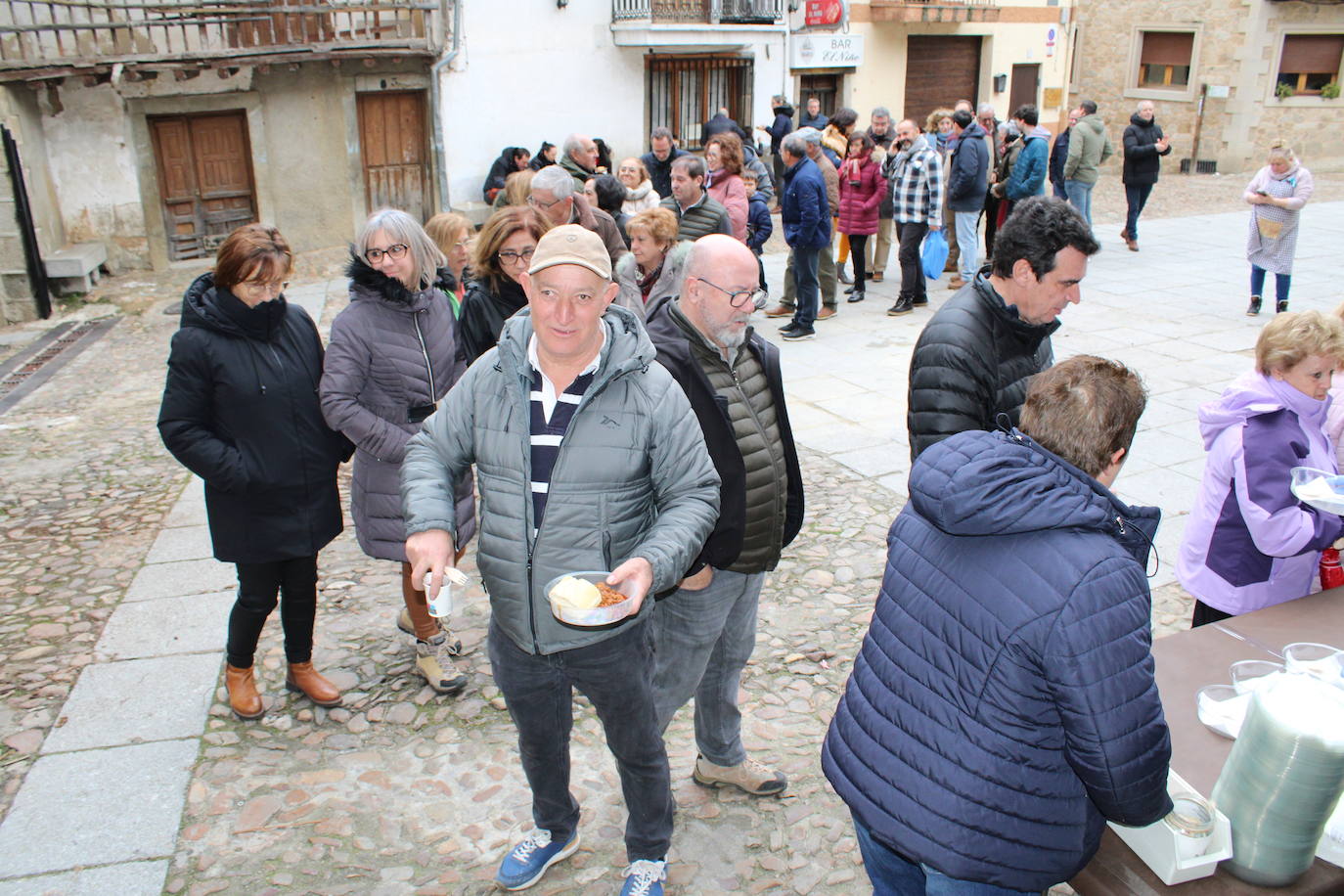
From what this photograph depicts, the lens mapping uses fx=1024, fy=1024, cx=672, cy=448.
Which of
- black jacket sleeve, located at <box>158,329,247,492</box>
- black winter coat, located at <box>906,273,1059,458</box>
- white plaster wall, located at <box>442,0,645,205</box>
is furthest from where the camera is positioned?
white plaster wall, located at <box>442,0,645,205</box>

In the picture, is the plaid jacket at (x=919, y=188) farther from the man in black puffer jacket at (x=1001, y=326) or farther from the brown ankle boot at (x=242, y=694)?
the brown ankle boot at (x=242, y=694)

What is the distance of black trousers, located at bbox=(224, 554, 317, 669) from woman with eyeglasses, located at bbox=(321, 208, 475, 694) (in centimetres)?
27

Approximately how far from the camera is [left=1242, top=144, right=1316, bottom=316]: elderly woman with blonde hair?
909 cm

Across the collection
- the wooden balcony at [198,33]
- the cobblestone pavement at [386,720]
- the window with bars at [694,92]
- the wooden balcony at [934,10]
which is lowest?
the cobblestone pavement at [386,720]

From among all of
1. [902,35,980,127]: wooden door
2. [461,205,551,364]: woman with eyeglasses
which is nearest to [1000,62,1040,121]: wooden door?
[902,35,980,127]: wooden door

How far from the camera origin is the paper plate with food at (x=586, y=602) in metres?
2.32

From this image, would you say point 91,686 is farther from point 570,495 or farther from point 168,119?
point 168,119

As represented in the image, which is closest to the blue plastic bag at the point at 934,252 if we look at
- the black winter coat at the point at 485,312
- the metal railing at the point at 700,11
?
the black winter coat at the point at 485,312

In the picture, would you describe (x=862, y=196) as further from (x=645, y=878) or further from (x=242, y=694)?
(x=645, y=878)

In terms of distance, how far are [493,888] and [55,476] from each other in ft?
15.9

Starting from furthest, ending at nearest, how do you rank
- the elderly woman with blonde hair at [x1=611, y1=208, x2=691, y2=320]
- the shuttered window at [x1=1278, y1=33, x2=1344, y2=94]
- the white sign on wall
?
the shuttered window at [x1=1278, y1=33, x2=1344, y2=94] → the white sign on wall → the elderly woman with blonde hair at [x1=611, y1=208, x2=691, y2=320]

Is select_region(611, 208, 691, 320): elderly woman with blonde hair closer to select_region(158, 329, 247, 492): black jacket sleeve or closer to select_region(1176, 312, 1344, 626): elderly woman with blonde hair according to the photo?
select_region(158, 329, 247, 492): black jacket sleeve

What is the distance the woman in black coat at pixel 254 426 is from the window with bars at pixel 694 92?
14.9 m

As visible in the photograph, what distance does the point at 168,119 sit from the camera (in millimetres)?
13633
